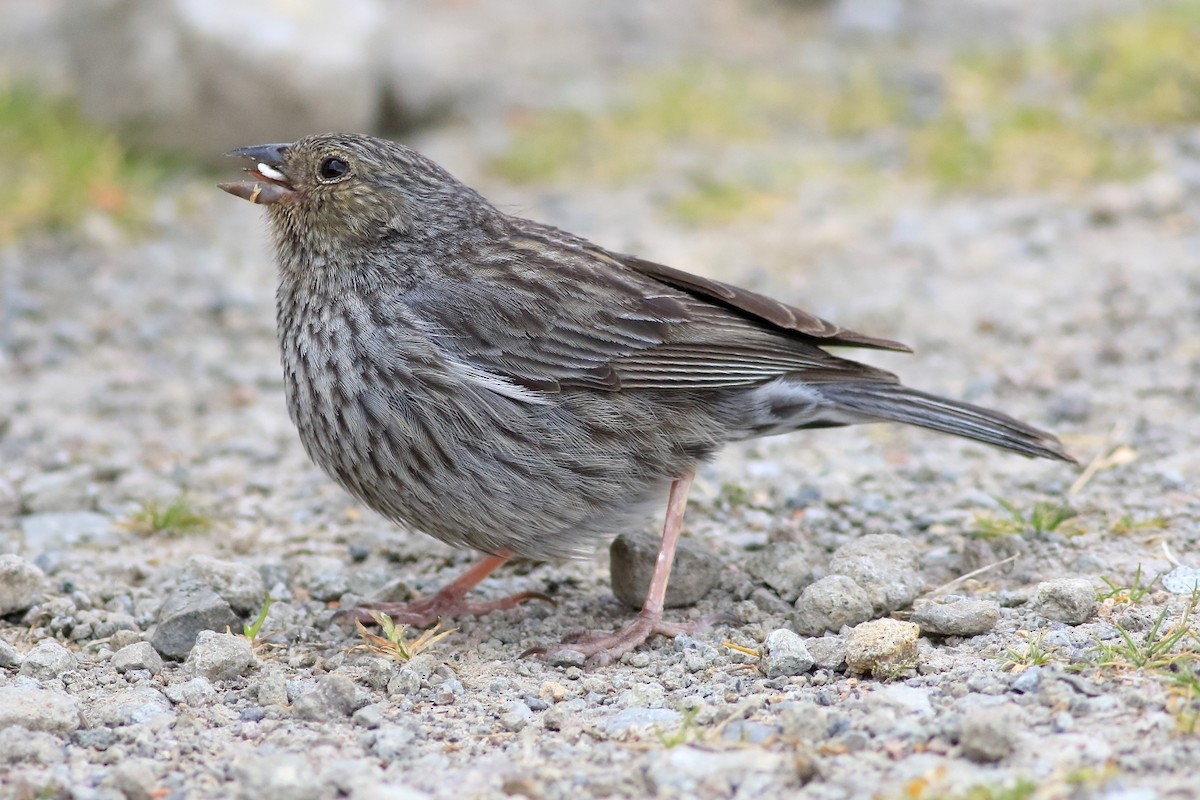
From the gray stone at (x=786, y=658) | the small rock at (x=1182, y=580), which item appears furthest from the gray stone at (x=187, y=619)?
the small rock at (x=1182, y=580)

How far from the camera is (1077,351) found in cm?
728

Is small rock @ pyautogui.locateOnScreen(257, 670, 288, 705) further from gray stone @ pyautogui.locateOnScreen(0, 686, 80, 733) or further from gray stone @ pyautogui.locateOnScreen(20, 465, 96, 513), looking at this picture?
gray stone @ pyautogui.locateOnScreen(20, 465, 96, 513)

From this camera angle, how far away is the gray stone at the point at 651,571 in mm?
5145

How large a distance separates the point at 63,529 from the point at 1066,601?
3876 mm

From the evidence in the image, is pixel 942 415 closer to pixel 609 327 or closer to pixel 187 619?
pixel 609 327

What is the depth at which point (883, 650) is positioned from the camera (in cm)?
419

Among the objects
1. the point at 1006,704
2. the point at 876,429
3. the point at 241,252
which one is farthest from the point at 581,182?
the point at 1006,704

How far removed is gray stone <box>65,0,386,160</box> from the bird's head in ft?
15.0

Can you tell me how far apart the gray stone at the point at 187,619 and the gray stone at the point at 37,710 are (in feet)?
1.96

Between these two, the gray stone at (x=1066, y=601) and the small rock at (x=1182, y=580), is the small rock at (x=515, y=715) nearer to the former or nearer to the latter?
the gray stone at (x=1066, y=601)

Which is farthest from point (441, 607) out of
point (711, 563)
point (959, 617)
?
point (959, 617)

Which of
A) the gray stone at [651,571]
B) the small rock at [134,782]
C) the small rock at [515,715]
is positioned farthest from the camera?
the gray stone at [651,571]

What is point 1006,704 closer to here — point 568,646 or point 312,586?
point 568,646

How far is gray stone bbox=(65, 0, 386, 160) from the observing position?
31.7 feet
